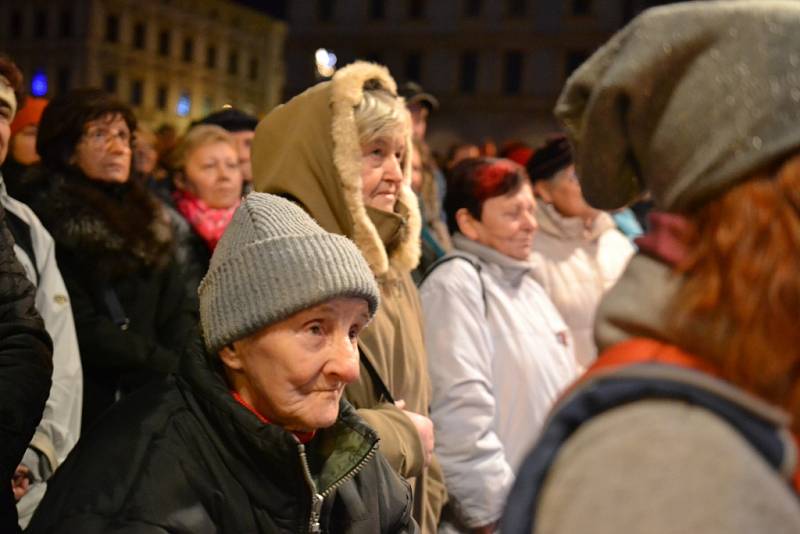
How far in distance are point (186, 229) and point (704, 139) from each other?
14.3ft

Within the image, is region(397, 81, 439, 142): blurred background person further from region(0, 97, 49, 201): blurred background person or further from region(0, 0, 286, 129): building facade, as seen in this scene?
region(0, 0, 286, 129): building facade

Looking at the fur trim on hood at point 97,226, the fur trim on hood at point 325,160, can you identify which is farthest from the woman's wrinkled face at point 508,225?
the fur trim on hood at point 97,226

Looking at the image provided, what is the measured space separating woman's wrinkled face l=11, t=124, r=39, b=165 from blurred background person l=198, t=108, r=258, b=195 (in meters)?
0.99

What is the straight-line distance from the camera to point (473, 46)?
48.7 meters

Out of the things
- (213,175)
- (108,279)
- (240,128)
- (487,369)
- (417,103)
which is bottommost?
(487,369)

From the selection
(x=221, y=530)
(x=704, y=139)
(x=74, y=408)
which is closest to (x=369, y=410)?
(x=221, y=530)

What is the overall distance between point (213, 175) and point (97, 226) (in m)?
1.25

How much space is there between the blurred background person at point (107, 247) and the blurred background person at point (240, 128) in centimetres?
124

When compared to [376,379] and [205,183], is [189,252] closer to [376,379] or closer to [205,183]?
[205,183]

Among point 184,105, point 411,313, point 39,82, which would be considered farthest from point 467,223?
point 184,105

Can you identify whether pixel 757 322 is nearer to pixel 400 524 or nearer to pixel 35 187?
pixel 400 524

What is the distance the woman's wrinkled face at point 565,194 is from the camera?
5656mm

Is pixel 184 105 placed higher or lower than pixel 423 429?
lower

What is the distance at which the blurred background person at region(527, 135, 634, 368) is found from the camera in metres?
5.45
